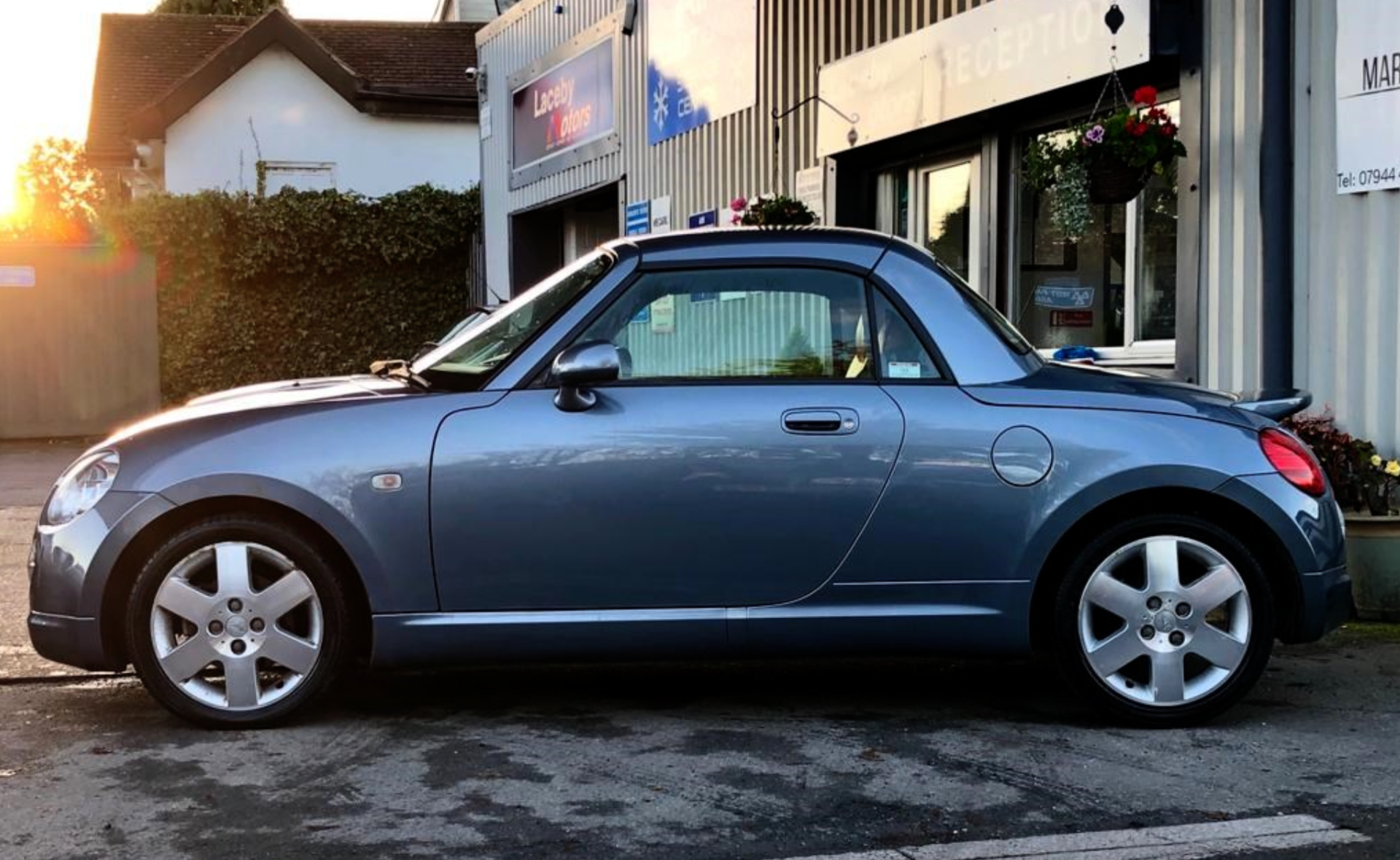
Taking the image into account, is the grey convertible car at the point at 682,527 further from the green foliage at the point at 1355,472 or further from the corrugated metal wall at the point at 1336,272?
the corrugated metal wall at the point at 1336,272

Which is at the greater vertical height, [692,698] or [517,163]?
[517,163]

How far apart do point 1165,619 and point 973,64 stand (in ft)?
16.8

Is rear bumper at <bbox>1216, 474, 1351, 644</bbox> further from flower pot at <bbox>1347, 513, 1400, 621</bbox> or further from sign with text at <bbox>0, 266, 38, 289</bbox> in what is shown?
sign with text at <bbox>0, 266, 38, 289</bbox>

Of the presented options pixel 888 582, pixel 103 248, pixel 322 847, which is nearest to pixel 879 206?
pixel 888 582

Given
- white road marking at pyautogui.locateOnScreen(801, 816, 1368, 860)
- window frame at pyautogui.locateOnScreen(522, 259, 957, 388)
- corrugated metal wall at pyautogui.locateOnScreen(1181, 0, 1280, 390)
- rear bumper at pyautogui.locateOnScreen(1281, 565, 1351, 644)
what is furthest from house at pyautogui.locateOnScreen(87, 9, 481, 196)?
white road marking at pyautogui.locateOnScreen(801, 816, 1368, 860)

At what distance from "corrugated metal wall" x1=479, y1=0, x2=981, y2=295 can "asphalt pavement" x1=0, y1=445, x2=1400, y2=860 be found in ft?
17.6

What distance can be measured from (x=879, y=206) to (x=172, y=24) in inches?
898

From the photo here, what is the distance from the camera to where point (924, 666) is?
5887 mm

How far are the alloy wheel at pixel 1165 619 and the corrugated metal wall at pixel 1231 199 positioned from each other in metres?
2.91

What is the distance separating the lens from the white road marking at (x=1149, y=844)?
3656 mm

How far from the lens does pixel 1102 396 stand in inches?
193

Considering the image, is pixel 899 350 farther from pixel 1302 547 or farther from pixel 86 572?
pixel 86 572

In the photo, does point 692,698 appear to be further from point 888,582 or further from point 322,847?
point 322,847

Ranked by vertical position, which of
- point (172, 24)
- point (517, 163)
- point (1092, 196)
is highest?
point (172, 24)
